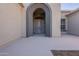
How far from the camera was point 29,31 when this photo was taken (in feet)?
55.8

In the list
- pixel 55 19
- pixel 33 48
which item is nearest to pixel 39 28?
pixel 55 19

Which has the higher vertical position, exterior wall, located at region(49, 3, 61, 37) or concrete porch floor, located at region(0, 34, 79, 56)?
exterior wall, located at region(49, 3, 61, 37)

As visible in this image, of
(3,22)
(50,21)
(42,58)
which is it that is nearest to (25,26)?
(50,21)

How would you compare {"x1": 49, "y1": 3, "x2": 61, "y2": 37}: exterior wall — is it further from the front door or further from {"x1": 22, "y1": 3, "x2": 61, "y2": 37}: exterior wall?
the front door

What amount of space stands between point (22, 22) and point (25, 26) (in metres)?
0.49

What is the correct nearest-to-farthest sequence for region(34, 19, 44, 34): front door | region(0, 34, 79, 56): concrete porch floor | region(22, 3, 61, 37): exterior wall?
region(0, 34, 79, 56): concrete porch floor, region(22, 3, 61, 37): exterior wall, region(34, 19, 44, 34): front door

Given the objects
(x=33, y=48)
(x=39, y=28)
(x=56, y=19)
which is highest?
(x=56, y=19)

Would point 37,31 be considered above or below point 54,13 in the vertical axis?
below

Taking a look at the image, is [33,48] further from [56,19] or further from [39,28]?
[39,28]

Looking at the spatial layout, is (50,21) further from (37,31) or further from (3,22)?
(3,22)

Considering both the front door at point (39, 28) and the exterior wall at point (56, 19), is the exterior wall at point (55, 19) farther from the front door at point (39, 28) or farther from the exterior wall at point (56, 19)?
the front door at point (39, 28)

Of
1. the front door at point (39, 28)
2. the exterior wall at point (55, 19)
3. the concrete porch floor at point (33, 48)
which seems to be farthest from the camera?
the front door at point (39, 28)

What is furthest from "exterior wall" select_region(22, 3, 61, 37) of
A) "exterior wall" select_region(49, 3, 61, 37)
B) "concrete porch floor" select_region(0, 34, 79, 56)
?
"concrete porch floor" select_region(0, 34, 79, 56)

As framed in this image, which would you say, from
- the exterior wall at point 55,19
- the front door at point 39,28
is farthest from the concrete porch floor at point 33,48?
the front door at point 39,28
